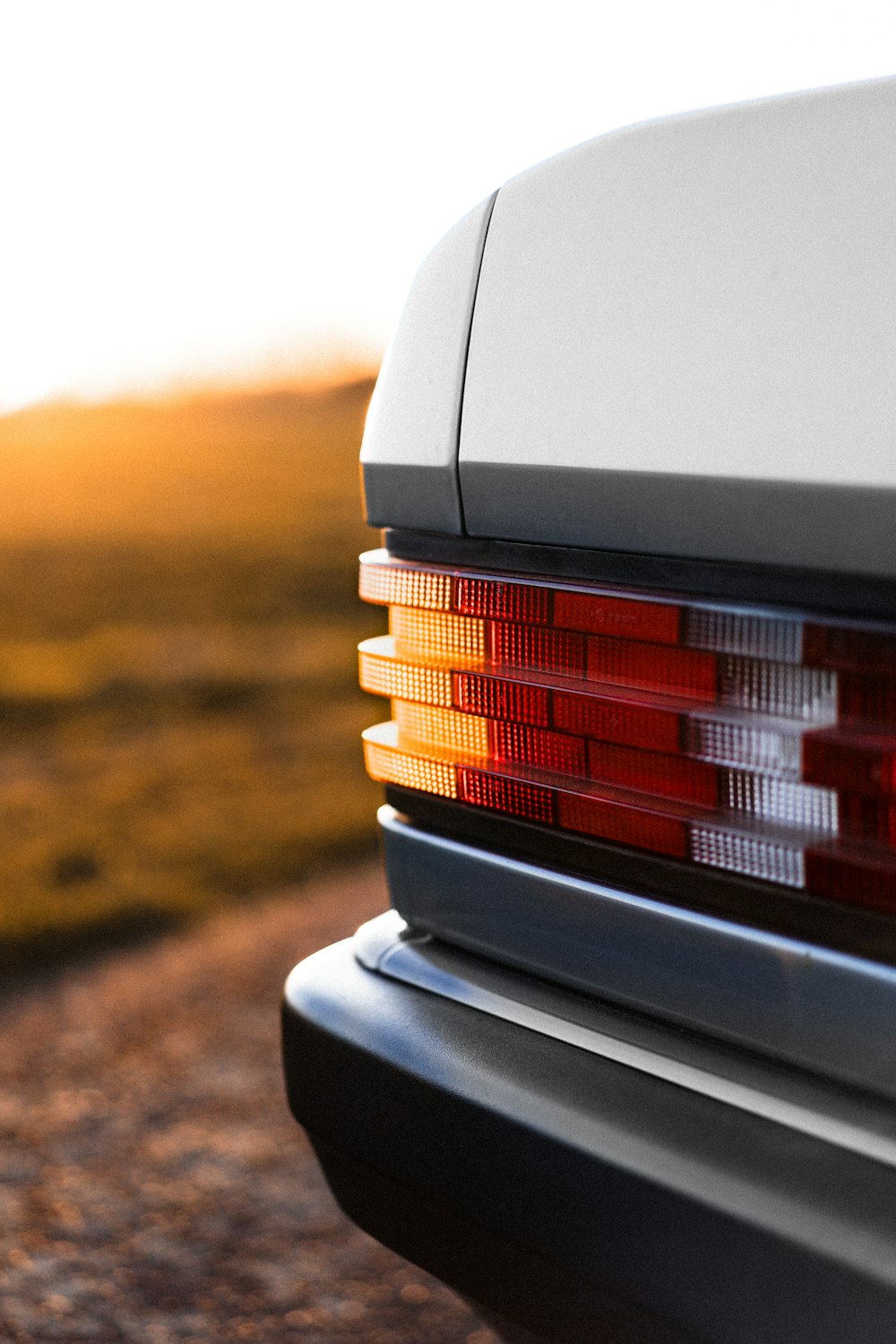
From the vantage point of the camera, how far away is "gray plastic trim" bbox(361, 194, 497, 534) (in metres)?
1.42

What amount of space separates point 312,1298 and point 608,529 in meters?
1.74

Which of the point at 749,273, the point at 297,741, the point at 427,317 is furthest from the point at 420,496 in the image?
the point at 297,741

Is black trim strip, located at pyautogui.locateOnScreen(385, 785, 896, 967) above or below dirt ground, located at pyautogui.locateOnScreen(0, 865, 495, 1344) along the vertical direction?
above

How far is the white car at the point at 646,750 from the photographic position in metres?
1.13

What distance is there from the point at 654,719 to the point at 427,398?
17.5 inches

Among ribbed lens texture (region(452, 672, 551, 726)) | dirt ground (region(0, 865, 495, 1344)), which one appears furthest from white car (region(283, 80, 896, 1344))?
dirt ground (region(0, 865, 495, 1344))

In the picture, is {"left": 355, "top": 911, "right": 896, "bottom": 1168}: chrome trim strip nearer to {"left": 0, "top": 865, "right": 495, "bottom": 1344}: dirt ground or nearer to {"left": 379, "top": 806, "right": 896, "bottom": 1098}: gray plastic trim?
{"left": 379, "top": 806, "right": 896, "bottom": 1098}: gray plastic trim

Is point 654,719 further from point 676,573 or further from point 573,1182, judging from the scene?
point 573,1182

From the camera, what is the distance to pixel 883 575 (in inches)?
42.8

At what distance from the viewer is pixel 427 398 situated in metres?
1.44

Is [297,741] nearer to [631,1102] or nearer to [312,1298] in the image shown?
[312,1298]

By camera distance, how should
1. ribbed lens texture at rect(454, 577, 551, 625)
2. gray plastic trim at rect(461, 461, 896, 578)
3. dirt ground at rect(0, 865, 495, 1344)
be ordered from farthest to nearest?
1. dirt ground at rect(0, 865, 495, 1344)
2. ribbed lens texture at rect(454, 577, 551, 625)
3. gray plastic trim at rect(461, 461, 896, 578)

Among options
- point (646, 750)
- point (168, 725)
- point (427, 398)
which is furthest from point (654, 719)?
point (168, 725)

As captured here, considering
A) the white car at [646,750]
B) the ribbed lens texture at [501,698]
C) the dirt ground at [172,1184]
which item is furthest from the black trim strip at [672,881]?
the dirt ground at [172,1184]
